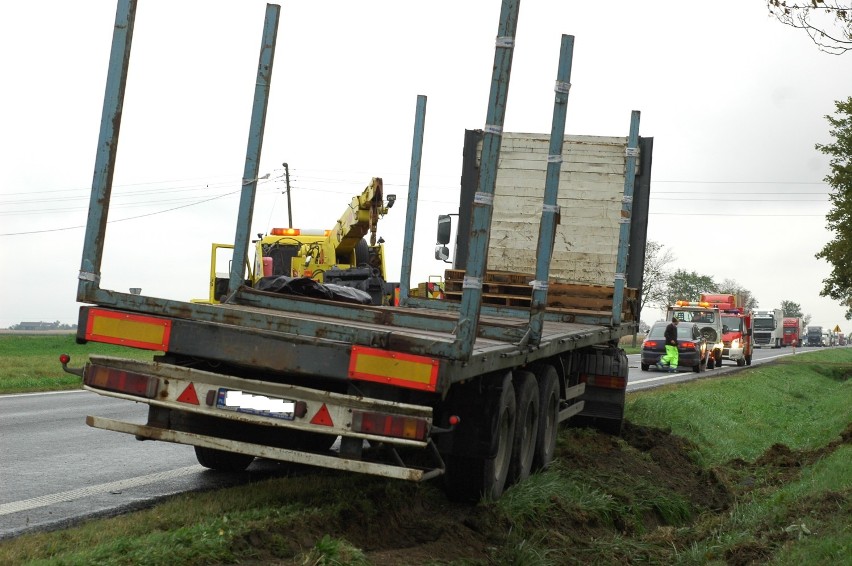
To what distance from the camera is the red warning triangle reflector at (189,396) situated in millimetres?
6398

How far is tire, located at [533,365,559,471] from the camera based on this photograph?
29.8 ft

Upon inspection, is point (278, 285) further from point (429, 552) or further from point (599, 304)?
point (599, 304)

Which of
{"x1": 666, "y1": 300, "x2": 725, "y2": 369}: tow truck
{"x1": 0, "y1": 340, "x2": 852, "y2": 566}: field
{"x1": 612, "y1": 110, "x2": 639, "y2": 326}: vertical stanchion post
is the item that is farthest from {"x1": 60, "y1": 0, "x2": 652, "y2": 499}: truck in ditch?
{"x1": 666, "y1": 300, "x2": 725, "y2": 369}: tow truck

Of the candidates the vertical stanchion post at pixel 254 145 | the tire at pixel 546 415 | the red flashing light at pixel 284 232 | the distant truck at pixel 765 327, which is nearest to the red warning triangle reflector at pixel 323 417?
the vertical stanchion post at pixel 254 145

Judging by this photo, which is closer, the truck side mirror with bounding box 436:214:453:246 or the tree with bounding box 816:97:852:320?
the truck side mirror with bounding box 436:214:453:246

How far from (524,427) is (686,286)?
11173 centimetres

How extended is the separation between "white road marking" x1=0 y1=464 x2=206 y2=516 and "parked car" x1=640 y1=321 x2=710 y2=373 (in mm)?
29059

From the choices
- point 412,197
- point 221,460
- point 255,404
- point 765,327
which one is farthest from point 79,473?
point 765,327

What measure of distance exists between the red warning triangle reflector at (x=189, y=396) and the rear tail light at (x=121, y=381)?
0.18 metres

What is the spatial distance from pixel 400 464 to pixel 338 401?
60cm

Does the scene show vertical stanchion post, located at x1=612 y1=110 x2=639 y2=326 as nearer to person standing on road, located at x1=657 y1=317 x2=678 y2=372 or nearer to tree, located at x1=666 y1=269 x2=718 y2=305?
person standing on road, located at x1=657 y1=317 x2=678 y2=372

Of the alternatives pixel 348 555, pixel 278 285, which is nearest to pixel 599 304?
pixel 278 285

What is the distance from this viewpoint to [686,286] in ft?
383

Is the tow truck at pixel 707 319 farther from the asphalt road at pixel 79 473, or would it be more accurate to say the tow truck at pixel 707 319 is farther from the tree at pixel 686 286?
the tree at pixel 686 286
